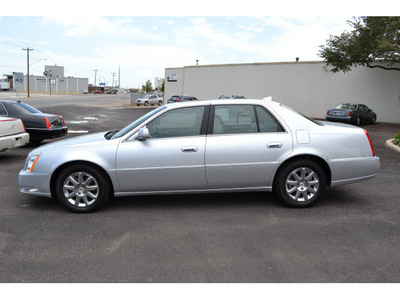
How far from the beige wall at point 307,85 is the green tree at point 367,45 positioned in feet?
5.66

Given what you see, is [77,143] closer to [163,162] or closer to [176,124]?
[163,162]

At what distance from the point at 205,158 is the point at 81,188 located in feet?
5.69

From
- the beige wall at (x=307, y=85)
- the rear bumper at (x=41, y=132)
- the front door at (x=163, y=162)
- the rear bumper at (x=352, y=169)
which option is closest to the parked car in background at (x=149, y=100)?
the beige wall at (x=307, y=85)

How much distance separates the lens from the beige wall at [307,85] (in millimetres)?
28125

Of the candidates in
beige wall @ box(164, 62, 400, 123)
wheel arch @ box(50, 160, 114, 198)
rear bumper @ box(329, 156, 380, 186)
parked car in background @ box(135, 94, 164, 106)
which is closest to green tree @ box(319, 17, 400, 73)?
beige wall @ box(164, 62, 400, 123)

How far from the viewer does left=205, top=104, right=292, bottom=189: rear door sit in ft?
15.9

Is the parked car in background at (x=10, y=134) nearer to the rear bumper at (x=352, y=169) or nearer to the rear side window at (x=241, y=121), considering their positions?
the rear side window at (x=241, y=121)

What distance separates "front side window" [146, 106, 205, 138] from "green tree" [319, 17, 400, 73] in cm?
1920

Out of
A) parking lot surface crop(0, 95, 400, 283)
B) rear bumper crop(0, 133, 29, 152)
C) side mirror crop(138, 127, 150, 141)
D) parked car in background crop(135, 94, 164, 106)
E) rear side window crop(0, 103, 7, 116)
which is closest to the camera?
parking lot surface crop(0, 95, 400, 283)

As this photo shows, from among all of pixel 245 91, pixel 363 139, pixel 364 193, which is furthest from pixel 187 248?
pixel 245 91

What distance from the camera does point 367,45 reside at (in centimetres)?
2403

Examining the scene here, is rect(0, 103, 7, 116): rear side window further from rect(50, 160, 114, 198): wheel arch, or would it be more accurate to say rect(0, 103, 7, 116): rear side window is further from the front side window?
the front side window

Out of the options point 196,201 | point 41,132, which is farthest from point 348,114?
point 196,201

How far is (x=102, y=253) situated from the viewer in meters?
3.67
